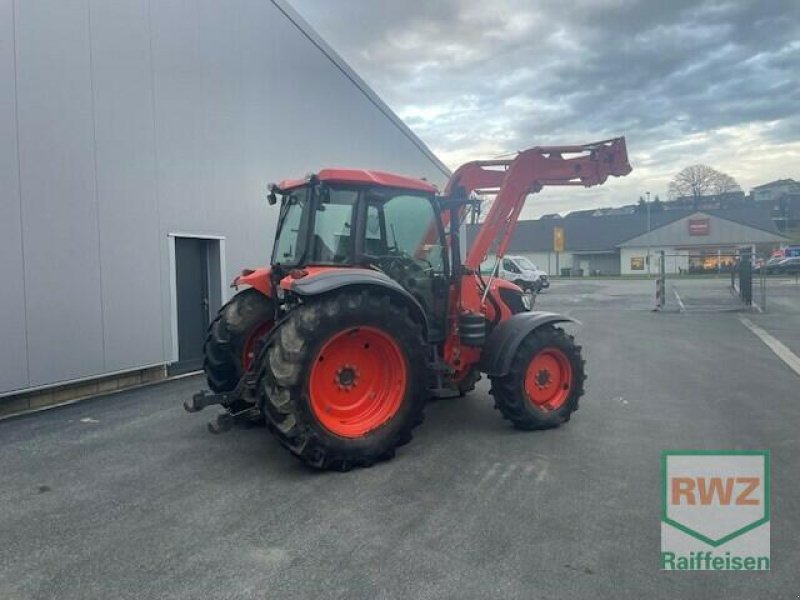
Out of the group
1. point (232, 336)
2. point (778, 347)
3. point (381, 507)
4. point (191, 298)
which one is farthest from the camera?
point (778, 347)

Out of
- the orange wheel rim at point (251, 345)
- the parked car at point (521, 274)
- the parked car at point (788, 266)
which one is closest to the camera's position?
the orange wheel rim at point (251, 345)

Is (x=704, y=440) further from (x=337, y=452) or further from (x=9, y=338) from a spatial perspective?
(x=9, y=338)

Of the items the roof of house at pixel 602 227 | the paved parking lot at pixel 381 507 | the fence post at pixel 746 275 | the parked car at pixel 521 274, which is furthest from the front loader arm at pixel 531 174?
the roof of house at pixel 602 227

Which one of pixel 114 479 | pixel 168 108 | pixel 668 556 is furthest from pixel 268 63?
pixel 668 556

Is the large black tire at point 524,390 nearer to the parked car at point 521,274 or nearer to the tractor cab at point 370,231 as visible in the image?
the tractor cab at point 370,231

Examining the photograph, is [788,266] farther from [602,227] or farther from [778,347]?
[778,347]

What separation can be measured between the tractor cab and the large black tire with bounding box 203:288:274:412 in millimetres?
527

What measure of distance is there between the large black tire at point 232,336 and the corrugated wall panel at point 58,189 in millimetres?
2269

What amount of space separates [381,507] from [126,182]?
235 inches

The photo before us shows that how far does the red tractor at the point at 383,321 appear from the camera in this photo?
14.8ft

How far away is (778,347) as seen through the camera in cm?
1082

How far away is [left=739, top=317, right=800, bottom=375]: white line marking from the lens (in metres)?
9.11

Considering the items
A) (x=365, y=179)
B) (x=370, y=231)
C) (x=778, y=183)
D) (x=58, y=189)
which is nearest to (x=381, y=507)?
(x=370, y=231)

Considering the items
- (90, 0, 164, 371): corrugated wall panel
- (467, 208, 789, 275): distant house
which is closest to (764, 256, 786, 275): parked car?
(467, 208, 789, 275): distant house
